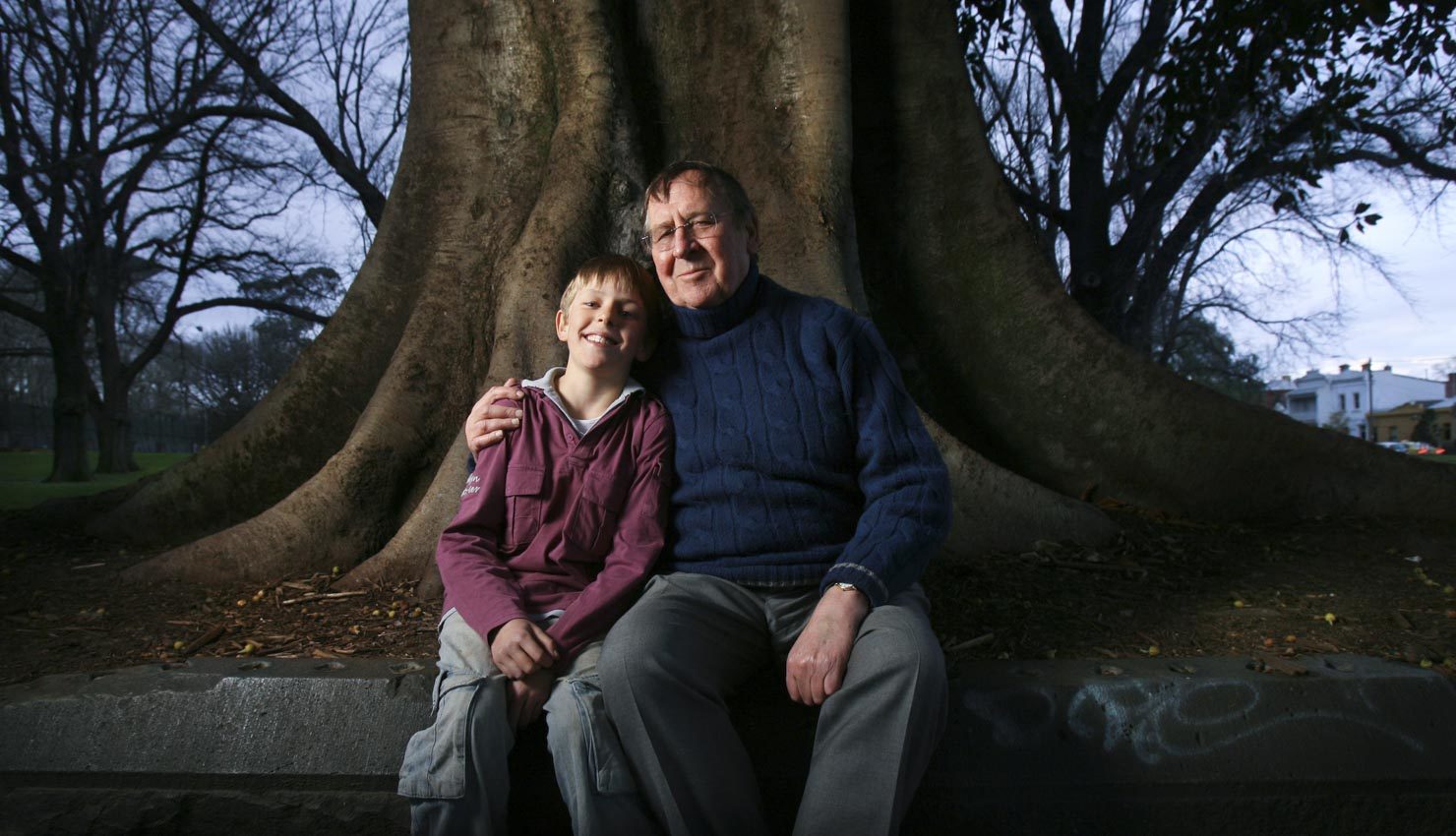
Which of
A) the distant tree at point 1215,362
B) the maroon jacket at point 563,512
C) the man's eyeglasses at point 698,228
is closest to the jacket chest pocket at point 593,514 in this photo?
the maroon jacket at point 563,512

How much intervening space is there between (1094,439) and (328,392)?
12.9 feet

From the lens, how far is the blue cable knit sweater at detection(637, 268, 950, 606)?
2.32m

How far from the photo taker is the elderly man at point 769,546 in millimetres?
1970

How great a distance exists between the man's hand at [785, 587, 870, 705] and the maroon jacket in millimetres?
480

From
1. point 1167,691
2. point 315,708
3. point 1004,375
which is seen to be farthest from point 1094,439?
point 315,708

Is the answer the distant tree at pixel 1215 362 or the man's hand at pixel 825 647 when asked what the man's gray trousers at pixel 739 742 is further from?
the distant tree at pixel 1215 362

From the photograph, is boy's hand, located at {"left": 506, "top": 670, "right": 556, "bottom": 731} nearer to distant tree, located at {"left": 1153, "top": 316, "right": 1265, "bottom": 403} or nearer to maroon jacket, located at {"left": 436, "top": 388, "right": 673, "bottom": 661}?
maroon jacket, located at {"left": 436, "top": 388, "right": 673, "bottom": 661}

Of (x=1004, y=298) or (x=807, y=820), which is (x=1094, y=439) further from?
(x=807, y=820)

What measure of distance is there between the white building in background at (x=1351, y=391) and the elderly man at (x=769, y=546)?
188 ft

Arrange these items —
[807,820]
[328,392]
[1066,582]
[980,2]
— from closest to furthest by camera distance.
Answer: [807,820]
[1066,582]
[328,392]
[980,2]

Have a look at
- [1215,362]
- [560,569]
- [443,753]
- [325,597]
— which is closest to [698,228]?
[560,569]

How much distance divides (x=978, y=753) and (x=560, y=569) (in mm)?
1175

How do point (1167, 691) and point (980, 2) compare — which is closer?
point (1167, 691)

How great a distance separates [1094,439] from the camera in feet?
15.6
